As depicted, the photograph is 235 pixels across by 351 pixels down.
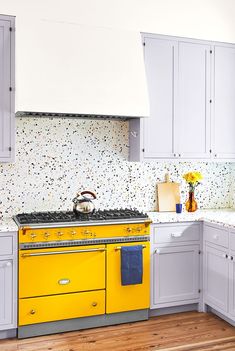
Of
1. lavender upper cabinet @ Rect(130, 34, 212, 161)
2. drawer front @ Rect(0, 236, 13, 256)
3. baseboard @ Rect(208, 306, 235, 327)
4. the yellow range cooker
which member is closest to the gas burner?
the yellow range cooker

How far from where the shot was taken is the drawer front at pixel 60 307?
10.6 ft

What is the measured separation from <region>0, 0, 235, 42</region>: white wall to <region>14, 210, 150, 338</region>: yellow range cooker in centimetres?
177

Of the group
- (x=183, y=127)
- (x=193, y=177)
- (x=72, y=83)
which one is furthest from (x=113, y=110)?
(x=193, y=177)

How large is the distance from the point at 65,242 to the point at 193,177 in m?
1.45

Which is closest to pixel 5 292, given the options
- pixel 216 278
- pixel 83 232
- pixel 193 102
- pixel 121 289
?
pixel 83 232

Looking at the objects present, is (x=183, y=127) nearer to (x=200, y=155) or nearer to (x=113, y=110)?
(x=200, y=155)

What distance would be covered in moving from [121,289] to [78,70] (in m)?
1.79

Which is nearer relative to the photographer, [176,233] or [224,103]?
[176,233]

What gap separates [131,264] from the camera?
3457 millimetres

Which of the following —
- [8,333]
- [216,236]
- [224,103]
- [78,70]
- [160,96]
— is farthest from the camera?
[224,103]

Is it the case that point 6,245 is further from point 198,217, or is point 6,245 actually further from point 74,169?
point 198,217

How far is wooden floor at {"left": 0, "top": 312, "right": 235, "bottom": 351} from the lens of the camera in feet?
10.2

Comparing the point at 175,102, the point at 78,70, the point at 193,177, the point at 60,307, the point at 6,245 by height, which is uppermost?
the point at 78,70

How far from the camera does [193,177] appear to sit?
4082 mm
